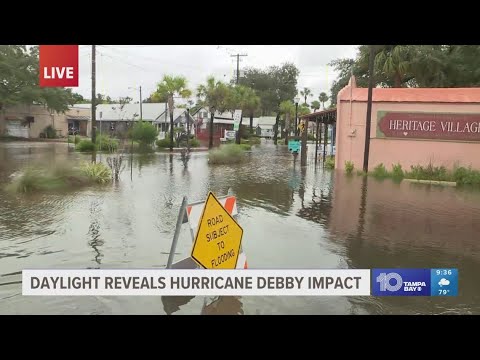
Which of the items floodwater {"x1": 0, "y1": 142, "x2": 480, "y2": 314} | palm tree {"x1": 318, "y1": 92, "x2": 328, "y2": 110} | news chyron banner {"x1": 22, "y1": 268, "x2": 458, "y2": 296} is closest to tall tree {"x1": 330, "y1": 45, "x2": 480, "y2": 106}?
floodwater {"x1": 0, "y1": 142, "x2": 480, "y2": 314}

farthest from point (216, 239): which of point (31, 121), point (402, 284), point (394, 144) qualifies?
point (31, 121)

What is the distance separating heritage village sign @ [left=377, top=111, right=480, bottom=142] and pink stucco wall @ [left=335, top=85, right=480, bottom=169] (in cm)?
16

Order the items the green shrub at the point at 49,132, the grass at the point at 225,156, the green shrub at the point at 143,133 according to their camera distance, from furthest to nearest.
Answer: the green shrub at the point at 49,132 < the green shrub at the point at 143,133 < the grass at the point at 225,156

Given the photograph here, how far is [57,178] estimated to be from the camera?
12039 millimetres

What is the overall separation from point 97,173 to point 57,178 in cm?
123

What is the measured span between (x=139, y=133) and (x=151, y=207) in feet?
71.5

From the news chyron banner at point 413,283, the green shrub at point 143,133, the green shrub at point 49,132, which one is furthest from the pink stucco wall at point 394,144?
the green shrub at point 49,132

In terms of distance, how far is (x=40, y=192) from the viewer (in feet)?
36.6

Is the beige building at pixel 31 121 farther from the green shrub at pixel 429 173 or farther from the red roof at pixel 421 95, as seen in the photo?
the green shrub at pixel 429 173

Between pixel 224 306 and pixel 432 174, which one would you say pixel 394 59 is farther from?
pixel 224 306

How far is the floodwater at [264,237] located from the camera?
4.80 metres

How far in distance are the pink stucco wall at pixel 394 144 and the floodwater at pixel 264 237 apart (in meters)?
4.16
